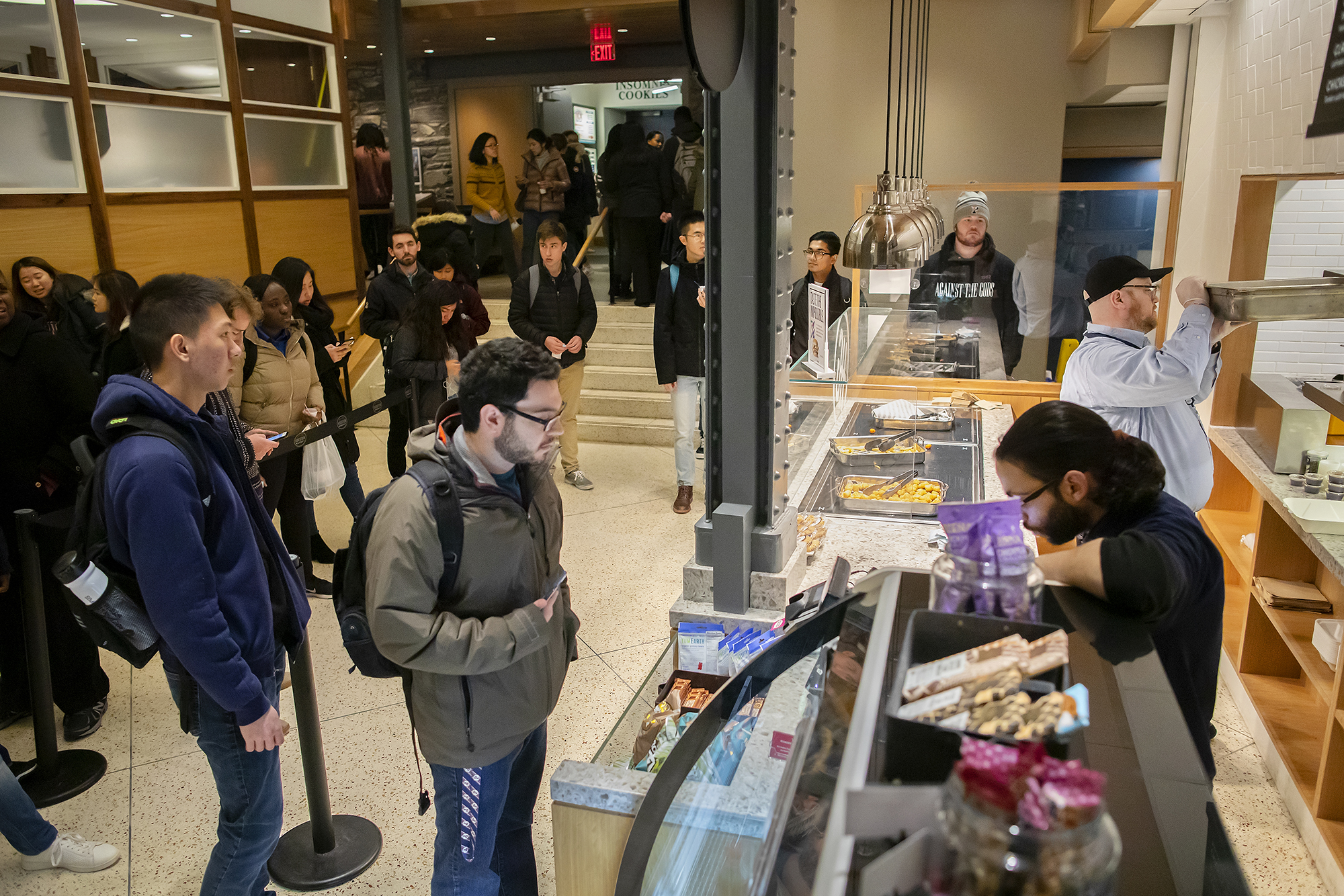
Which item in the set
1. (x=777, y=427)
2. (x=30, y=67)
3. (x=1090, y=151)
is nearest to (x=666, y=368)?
(x=777, y=427)

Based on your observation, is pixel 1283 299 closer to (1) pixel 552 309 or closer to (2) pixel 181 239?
(1) pixel 552 309

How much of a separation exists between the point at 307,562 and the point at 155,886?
7.50 feet

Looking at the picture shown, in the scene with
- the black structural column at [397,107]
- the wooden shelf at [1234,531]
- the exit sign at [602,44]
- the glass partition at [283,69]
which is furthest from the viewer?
the exit sign at [602,44]

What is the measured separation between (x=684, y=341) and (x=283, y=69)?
5018 mm

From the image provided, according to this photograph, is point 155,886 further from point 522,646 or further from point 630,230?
point 630,230

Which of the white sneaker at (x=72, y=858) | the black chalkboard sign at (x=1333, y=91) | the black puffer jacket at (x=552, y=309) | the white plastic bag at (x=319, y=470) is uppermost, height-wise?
the black chalkboard sign at (x=1333, y=91)

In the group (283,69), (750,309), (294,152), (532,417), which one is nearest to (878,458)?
(750,309)

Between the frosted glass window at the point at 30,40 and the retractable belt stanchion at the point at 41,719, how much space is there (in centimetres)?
452

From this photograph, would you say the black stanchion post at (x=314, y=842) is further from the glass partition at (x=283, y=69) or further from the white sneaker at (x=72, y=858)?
the glass partition at (x=283, y=69)

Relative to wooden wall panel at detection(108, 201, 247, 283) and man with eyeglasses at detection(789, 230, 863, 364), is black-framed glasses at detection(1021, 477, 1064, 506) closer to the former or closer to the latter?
man with eyeglasses at detection(789, 230, 863, 364)

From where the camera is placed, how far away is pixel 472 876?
237 centimetres

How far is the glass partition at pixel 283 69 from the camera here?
8.09m

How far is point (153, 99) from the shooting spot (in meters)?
7.17

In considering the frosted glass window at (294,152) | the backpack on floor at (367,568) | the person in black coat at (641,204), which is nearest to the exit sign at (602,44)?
the person in black coat at (641,204)
